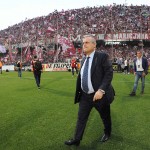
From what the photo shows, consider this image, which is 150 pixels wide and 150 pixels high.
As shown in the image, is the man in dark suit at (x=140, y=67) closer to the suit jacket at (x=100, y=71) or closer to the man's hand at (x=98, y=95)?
the suit jacket at (x=100, y=71)

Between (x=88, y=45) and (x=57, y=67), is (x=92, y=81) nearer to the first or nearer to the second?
(x=88, y=45)

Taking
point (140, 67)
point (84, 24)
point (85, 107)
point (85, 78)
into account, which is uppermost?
point (84, 24)

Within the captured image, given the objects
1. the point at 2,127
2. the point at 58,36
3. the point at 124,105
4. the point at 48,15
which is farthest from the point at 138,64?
the point at 48,15

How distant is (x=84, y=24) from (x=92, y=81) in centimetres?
5499

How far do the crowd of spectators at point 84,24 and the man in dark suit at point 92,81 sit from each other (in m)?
45.0

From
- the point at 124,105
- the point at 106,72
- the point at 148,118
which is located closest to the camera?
the point at 106,72

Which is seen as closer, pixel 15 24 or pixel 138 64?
pixel 138 64

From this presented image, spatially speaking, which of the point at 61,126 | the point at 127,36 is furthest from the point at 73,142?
the point at 127,36

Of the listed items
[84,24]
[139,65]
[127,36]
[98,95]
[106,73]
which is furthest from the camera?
[84,24]

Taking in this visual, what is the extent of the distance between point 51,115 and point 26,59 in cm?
4782

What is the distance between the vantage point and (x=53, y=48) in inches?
2173

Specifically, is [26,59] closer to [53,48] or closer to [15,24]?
[53,48]

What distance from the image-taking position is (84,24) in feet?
197

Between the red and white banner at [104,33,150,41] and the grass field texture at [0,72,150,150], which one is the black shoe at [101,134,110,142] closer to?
the grass field texture at [0,72,150,150]
